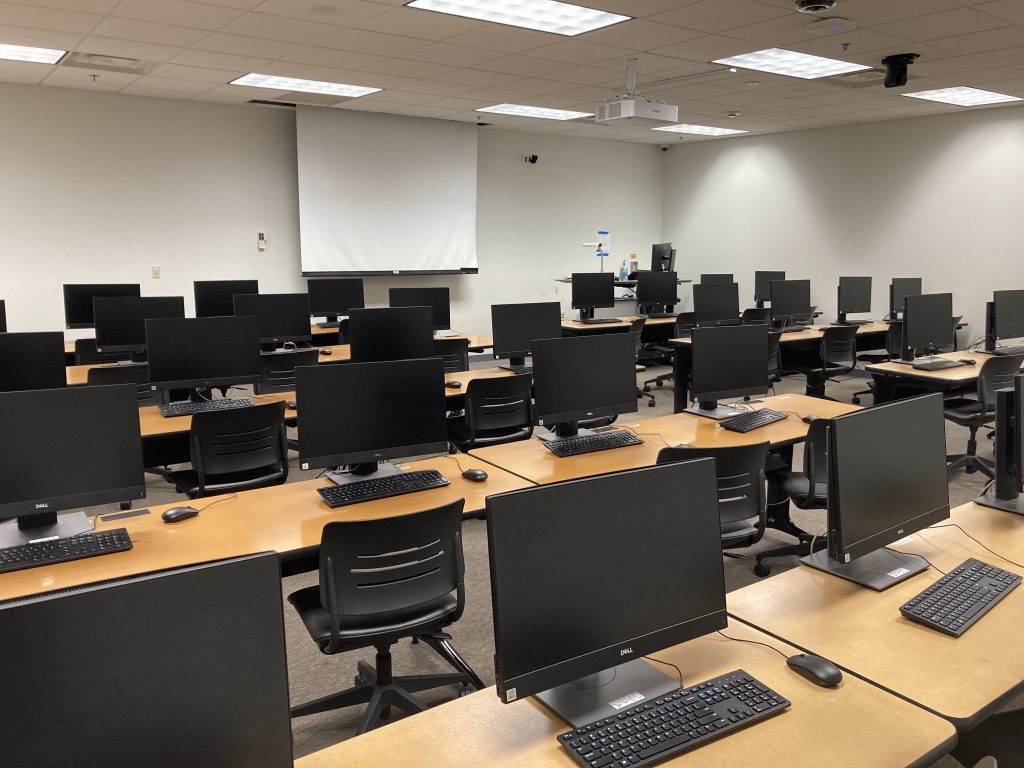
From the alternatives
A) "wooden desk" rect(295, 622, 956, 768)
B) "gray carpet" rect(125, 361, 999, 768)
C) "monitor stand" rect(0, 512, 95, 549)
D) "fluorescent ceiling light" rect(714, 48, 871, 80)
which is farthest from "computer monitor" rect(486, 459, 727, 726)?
"fluorescent ceiling light" rect(714, 48, 871, 80)

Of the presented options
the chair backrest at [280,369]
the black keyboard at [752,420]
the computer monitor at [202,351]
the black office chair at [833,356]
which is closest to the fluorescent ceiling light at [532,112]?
the black office chair at [833,356]

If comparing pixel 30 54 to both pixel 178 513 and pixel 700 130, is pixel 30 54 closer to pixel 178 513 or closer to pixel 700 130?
pixel 178 513

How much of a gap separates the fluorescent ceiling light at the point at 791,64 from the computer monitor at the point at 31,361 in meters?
5.20

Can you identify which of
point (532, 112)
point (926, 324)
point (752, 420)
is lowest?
point (752, 420)

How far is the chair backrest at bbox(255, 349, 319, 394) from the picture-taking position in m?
5.25

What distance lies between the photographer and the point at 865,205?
10000mm

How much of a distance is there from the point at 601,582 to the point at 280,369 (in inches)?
167

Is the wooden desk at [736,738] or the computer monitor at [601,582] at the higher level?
the computer monitor at [601,582]

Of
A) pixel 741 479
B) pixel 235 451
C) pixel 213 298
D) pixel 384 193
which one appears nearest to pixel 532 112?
pixel 384 193

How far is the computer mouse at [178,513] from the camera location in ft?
8.85

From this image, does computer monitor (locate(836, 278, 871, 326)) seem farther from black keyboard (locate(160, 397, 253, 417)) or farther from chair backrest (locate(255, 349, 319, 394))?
black keyboard (locate(160, 397, 253, 417))

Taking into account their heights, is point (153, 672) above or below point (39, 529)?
above

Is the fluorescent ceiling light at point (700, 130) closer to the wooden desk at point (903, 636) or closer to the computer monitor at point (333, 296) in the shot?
the computer monitor at point (333, 296)

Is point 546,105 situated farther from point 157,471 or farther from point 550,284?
point 157,471
